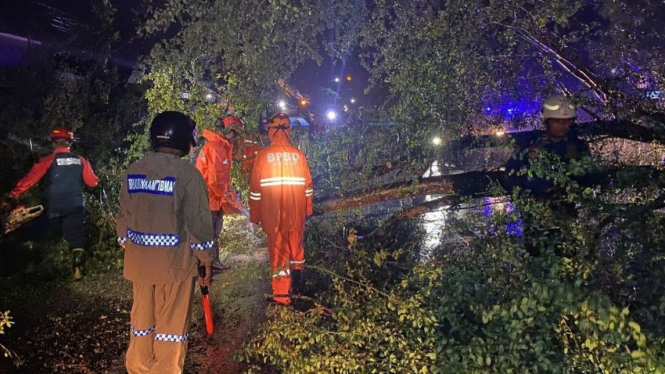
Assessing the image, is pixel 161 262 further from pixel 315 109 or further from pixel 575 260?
pixel 315 109

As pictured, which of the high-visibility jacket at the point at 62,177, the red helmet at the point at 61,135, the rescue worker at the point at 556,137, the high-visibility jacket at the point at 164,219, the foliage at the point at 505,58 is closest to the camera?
the high-visibility jacket at the point at 164,219

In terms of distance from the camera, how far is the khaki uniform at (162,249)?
2.94 metres

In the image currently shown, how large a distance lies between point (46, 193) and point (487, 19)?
5.10 m

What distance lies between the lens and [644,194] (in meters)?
3.17

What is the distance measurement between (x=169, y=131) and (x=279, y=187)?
62.2 inches

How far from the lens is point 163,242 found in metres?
2.95

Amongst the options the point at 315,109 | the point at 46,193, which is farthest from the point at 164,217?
the point at 315,109

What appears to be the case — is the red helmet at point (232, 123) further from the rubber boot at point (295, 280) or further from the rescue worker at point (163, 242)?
the rescue worker at point (163, 242)

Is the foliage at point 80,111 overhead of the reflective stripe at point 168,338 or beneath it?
overhead

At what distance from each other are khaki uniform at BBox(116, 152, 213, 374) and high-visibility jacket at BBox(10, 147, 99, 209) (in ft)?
8.32

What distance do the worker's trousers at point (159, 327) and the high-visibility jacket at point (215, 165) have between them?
1.96 m

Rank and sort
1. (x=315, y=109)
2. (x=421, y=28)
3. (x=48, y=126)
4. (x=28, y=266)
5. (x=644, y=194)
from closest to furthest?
(x=644, y=194) < (x=421, y=28) < (x=28, y=266) < (x=48, y=126) < (x=315, y=109)

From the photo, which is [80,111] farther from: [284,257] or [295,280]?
[295,280]

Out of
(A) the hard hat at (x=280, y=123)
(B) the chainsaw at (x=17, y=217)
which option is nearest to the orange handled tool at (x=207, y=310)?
(A) the hard hat at (x=280, y=123)
